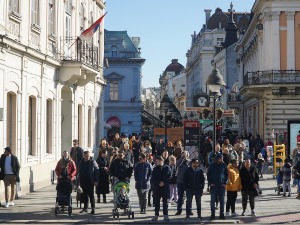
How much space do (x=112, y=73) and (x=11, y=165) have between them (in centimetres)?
5239

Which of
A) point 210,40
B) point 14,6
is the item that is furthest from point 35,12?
point 210,40

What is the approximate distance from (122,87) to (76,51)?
1672 inches

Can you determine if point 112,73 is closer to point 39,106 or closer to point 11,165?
point 39,106

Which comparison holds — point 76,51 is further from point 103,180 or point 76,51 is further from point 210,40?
point 210,40

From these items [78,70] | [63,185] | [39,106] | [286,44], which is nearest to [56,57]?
[78,70]

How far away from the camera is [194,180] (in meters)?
18.3

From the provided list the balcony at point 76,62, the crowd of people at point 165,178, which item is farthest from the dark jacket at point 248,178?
the balcony at point 76,62

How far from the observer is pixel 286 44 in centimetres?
4709

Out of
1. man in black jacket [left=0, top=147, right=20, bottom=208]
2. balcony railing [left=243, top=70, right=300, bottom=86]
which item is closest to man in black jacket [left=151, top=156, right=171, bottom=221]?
man in black jacket [left=0, top=147, right=20, bottom=208]

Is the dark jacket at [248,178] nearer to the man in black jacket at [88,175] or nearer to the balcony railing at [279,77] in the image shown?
the man in black jacket at [88,175]

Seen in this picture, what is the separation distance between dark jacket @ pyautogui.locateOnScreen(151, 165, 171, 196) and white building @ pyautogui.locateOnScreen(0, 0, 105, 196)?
17.2ft

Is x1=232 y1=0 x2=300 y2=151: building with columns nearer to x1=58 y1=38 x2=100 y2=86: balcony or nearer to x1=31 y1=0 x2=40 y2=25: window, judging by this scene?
x1=58 y1=38 x2=100 y2=86: balcony

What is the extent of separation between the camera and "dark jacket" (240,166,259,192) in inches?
739

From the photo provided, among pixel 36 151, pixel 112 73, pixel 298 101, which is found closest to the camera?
pixel 36 151
